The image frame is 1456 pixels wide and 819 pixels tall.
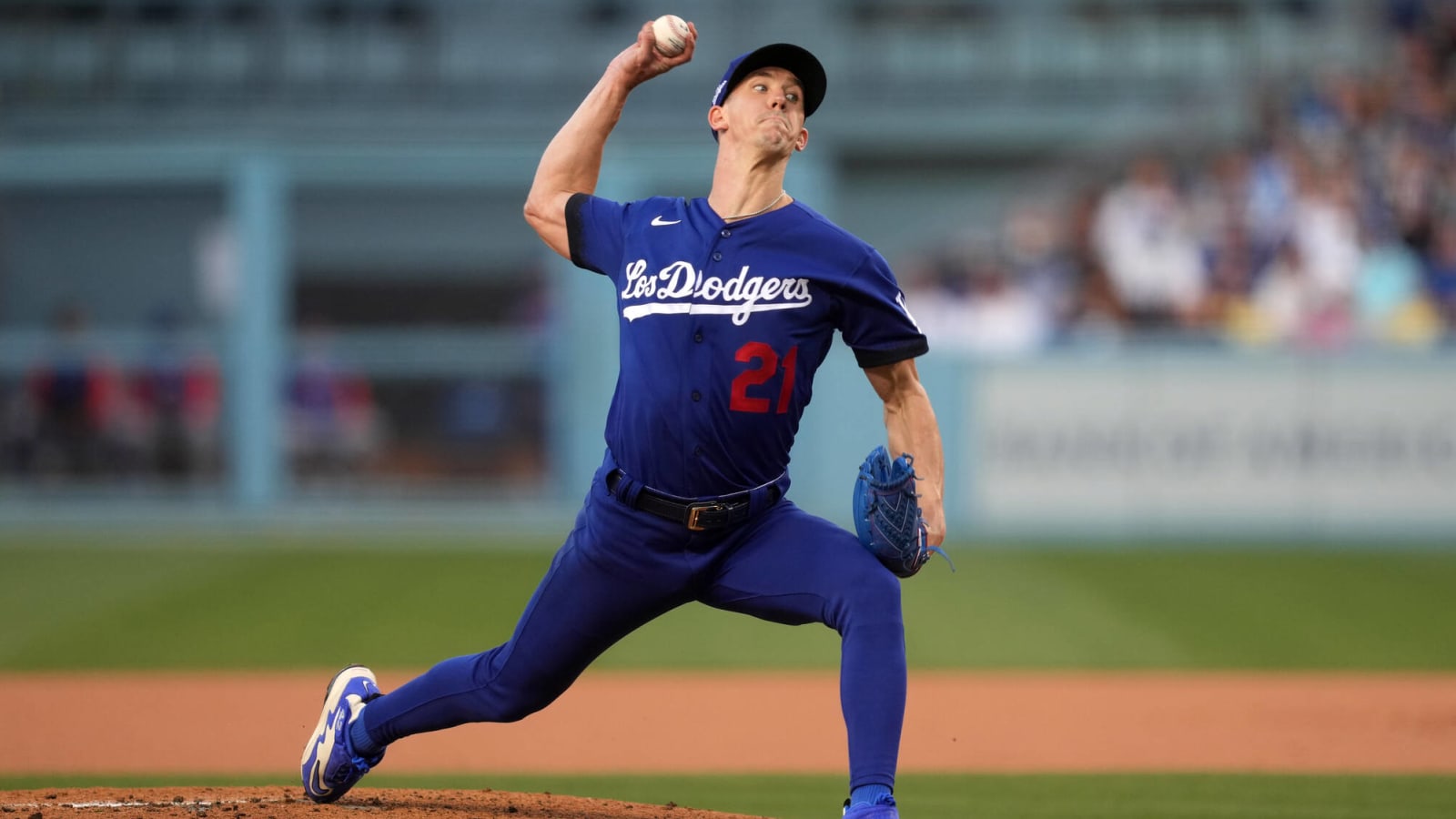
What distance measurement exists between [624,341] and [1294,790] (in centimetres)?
289

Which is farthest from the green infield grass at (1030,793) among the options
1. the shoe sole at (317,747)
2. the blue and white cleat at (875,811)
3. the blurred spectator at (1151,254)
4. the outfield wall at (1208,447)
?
the blurred spectator at (1151,254)

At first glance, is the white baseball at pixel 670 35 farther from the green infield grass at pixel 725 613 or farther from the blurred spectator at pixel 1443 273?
the blurred spectator at pixel 1443 273

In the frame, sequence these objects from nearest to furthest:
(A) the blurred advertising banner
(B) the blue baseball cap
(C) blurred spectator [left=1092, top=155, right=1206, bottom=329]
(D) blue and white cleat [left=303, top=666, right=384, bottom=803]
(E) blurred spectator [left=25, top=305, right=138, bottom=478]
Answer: (B) the blue baseball cap < (D) blue and white cleat [left=303, top=666, right=384, bottom=803] < (A) the blurred advertising banner < (E) blurred spectator [left=25, top=305, right=138, bottom=478] < (C) blurred spectator [left=1092, top=155, right=1206, bottom=329]

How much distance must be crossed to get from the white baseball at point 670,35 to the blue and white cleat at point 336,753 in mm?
1945

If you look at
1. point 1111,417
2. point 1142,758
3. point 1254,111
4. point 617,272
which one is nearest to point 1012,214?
point 1254,111

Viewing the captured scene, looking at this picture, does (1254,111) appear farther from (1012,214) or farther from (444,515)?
(444,515)

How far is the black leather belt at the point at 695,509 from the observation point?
4211 mm

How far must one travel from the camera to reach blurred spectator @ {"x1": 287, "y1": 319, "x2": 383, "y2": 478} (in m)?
14.3

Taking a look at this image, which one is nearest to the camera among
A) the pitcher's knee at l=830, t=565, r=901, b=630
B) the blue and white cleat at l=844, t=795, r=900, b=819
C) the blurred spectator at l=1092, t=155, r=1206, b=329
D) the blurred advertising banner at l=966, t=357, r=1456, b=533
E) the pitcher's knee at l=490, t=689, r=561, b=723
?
the blue and white cleat at l=844, t=795, r=900, b=819

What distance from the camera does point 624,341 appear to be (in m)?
4.39

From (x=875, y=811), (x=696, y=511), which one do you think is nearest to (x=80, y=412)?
(x=696, y=511)

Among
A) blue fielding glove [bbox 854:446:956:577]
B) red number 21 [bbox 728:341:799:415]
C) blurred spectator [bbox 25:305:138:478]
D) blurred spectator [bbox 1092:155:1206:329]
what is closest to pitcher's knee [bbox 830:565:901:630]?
blue fielding glove [bbox 854:446:956:577]

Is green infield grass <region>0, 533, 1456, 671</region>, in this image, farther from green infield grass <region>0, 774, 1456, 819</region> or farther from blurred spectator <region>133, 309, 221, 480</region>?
green infield grass <region>0, 774, 1456, 819</region>

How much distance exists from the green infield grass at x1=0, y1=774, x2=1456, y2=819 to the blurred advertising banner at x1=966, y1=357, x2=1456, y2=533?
25.0ft
